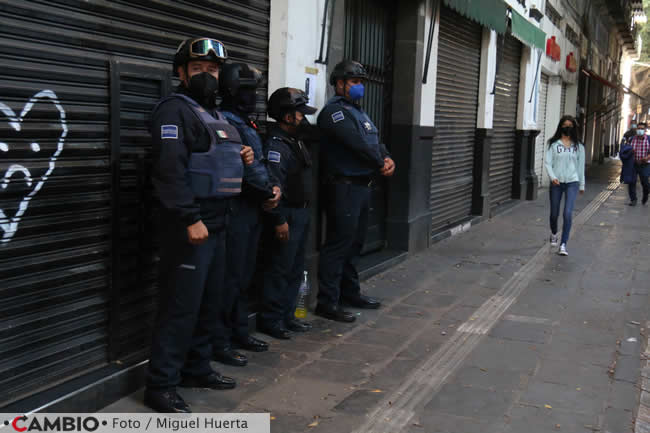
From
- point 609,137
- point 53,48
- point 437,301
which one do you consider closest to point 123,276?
point 53,48

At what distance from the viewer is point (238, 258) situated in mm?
4938

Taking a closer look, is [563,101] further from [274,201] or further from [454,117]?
[274,201]

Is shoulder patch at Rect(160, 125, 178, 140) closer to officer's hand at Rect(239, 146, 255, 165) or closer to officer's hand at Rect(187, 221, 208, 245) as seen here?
officer's hand at Rect(187, 221, 208, 245)

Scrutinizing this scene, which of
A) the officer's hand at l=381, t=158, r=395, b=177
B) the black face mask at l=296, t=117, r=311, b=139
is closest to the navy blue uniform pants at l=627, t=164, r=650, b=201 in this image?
the officer's hand at l=381, t=158, r=395, b=177

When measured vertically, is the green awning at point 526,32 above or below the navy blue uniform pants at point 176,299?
above

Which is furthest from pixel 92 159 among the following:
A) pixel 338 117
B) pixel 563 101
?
pixel 563 101

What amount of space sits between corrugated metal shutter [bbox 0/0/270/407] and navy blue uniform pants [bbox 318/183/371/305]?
1900 millimetres

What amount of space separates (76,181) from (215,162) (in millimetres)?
772

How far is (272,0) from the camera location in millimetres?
5996

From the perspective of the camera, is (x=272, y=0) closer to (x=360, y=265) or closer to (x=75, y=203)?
(x=75, y=203)

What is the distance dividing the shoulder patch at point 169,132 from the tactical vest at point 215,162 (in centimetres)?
16

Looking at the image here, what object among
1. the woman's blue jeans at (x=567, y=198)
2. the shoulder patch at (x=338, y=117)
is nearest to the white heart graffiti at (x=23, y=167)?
the shoulder patch at (x=338, y=117)

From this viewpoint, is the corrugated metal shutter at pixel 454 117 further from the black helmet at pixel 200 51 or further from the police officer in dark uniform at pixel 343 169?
the black helmet at pixel 200 51

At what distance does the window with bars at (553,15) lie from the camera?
61.8 ft
